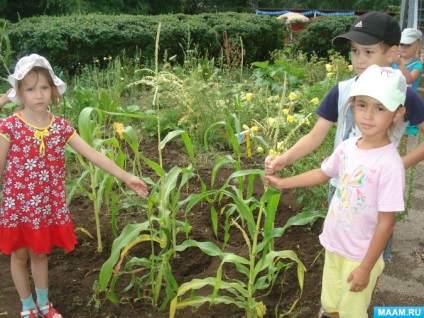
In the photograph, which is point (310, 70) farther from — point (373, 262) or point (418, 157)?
point (373, 262)

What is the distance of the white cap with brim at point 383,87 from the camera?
2.07 meters

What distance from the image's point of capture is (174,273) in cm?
314

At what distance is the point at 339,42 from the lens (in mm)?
2826

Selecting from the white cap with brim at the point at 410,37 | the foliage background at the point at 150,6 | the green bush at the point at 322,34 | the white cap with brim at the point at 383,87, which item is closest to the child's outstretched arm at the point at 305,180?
the white cap with brim at the point at 383,87

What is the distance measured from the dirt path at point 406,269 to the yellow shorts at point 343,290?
0.65 metres

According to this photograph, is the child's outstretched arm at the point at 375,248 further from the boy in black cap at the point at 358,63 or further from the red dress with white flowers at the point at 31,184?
the red dress with white flowers at the point at 31,184

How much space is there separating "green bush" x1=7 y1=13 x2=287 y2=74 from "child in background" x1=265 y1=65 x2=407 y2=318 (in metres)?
5.29

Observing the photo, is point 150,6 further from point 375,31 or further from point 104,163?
point 375,31

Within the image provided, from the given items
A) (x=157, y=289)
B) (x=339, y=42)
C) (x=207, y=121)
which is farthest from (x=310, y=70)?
(x=157, y=289)

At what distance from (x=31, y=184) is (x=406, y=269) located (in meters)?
2.22

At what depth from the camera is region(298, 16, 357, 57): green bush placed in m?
13.4

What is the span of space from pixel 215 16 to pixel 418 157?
9.63 metres

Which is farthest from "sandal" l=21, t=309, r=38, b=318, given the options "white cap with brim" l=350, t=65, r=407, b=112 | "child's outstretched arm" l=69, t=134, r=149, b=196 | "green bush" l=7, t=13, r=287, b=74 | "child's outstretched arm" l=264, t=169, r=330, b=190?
"green bush" l=7, t=13, r=287, b=74

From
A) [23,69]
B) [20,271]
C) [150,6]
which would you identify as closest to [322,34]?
[150,6]
